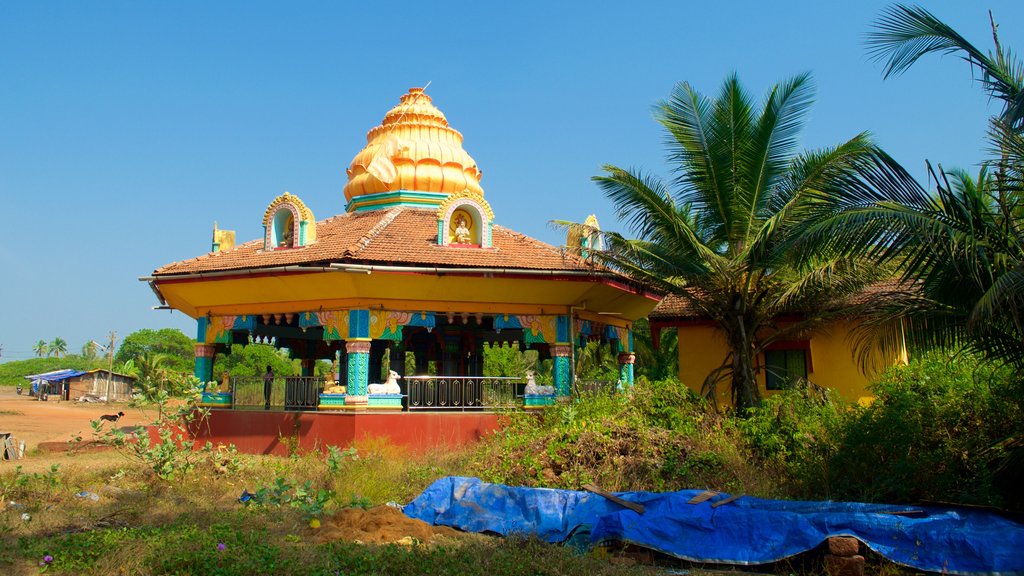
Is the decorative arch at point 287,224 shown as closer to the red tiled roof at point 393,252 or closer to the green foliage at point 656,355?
the red tiled roof at point 393,252

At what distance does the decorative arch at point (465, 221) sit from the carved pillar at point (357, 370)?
9.37 feet

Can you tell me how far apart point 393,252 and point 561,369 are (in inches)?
176

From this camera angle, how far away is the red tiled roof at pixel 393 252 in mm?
16109

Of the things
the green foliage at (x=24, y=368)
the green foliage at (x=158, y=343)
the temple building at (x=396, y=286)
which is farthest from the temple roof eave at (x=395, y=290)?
the green foliage at (x=24, y=368)

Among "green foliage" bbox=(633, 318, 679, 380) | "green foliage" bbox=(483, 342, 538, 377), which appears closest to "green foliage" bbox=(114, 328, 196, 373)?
"green foliage" bbox=(483, 342, 538, 377)

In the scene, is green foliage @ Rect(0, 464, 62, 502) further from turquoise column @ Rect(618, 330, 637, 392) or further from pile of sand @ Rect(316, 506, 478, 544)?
turquoise column @ Rect(618, 330, 637, 392)

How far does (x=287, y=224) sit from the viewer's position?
18.1 m

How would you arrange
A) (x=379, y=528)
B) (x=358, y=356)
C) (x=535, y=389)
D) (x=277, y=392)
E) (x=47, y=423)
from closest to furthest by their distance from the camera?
(x=379, y=528)
(x=358, y=356)
(x=535, y=389)
(x=277, y=392)
(x=47, y=423)

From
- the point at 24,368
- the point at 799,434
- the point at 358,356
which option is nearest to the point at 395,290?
the point at 358,356

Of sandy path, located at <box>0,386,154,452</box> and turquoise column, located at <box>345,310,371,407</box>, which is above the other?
turquoise column, located at <box>345,310,371,407</box>

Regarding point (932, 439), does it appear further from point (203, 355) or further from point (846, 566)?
point (203, 355)

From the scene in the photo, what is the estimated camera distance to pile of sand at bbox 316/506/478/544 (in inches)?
335

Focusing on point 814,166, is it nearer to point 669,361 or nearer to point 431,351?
point 431,351

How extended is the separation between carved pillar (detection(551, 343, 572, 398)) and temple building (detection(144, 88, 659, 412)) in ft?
0.07
